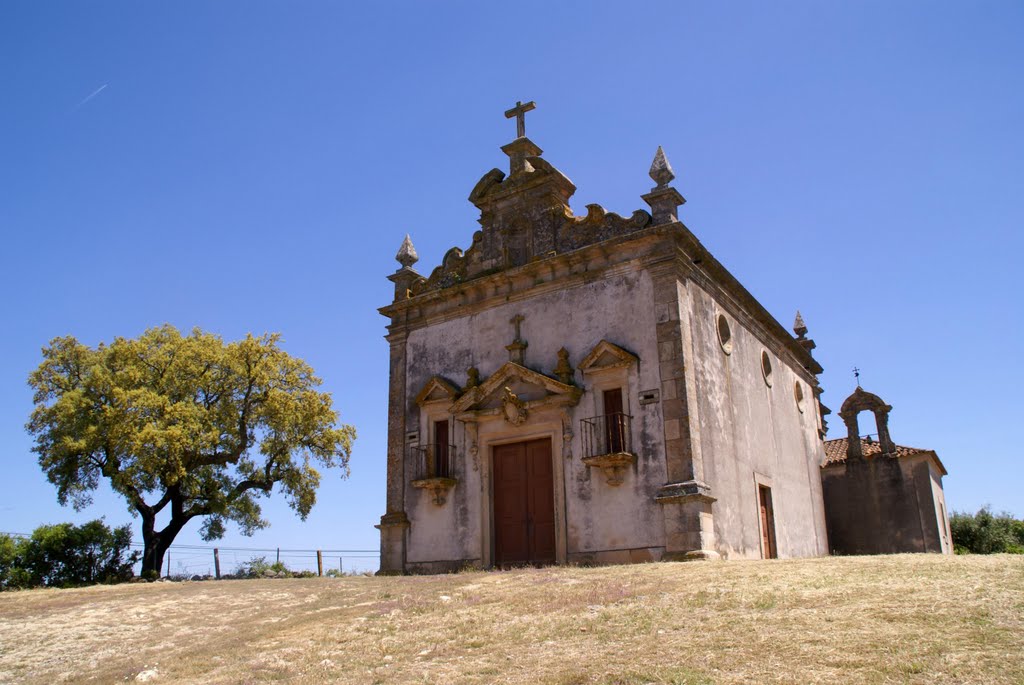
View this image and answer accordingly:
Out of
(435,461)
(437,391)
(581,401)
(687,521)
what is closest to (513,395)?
(581,401)

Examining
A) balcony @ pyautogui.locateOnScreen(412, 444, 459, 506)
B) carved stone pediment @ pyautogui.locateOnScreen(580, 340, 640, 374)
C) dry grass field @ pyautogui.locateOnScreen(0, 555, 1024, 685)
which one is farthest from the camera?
balcony @ pyautogui.locateOnScreen(412, 444, 459, 506)

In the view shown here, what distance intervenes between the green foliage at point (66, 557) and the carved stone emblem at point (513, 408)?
52.9 ft

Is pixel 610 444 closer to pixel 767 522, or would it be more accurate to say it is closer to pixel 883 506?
pixel 767 522

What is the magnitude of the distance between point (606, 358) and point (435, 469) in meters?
5.55

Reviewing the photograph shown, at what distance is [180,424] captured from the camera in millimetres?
29156

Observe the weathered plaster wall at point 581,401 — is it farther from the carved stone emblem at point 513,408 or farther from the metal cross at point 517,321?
the carved stone emblem at point 513,408

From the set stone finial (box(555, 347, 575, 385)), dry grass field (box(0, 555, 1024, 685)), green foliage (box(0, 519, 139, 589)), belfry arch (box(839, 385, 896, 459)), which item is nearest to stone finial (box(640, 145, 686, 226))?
stone finial (box(555, 347, 575, 385))

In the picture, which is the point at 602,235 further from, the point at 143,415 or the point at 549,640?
the point at 143,415

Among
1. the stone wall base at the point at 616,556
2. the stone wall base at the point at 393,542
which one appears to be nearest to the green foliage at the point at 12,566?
the stone wall base at the point at 393,542

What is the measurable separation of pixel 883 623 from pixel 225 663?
801cm

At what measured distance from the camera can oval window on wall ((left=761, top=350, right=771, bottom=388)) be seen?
25.0 meters

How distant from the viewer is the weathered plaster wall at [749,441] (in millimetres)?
19453

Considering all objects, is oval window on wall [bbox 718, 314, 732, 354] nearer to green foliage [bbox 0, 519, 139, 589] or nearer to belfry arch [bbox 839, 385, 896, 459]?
belfry arch [bbox 839, 385, 896, 459]

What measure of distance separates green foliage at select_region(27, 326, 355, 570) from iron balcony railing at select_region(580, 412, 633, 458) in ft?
51.9
